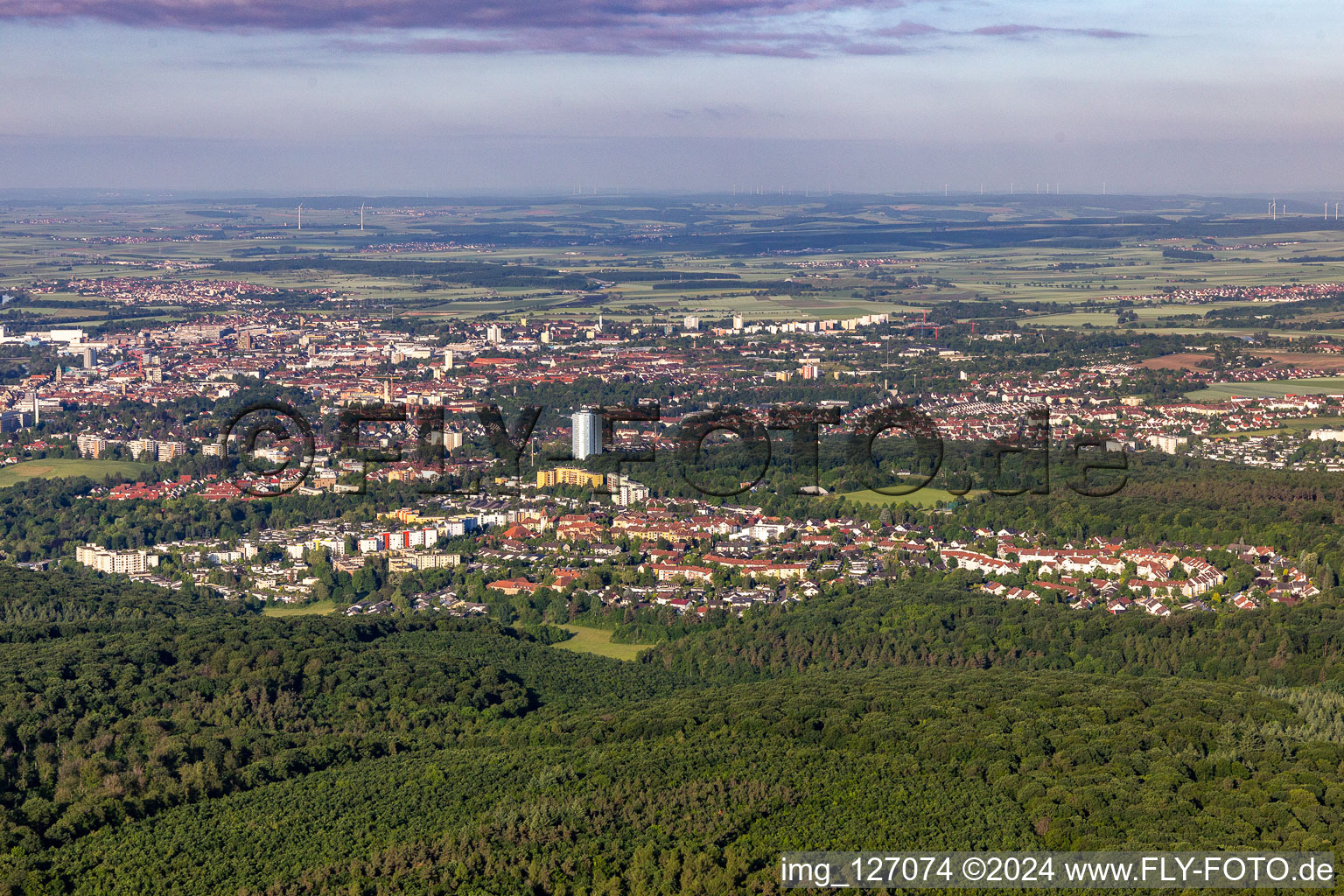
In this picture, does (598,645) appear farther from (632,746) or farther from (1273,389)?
(1273,389)

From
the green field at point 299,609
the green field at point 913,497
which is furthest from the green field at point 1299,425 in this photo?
the green field at point 299,609

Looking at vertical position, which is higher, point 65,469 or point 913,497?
point 913,497

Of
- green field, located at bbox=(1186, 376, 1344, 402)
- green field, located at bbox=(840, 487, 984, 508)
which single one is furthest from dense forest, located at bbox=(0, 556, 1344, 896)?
green field, located at bbox=(1186, 376, 1344, 402)

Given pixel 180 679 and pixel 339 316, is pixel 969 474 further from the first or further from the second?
pixel 339 316

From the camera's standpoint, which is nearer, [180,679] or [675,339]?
[180,679]

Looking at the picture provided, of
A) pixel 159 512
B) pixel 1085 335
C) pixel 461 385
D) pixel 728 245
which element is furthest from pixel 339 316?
pixel 728 245
